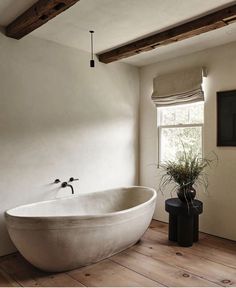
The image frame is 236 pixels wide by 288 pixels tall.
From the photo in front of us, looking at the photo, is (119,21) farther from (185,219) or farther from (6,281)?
(6,281)

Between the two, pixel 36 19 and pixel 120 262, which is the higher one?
pixel 36 19

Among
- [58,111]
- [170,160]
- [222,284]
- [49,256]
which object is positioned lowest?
[222,284]

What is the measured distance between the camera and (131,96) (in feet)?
14.8

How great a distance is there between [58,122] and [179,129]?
1871 mm

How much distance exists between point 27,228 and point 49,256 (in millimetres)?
338

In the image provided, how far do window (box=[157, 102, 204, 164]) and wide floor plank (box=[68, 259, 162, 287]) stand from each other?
203 centimetres

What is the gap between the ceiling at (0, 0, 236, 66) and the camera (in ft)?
8.41

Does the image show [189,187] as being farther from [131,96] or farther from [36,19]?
[36,19]

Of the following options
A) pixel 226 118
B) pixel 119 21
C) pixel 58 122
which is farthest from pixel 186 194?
pixel 119 21

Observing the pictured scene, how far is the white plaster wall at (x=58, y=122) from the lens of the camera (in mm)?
3111

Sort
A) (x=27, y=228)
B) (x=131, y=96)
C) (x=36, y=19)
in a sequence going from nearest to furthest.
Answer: (x=27, y=228) < (x=36, y=19) < (x=131, y=96)

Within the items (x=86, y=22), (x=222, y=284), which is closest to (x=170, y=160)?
(x=222, y=284)

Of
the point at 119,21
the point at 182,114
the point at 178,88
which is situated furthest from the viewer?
the point at 182,114

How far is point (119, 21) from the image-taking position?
9.61 feet
